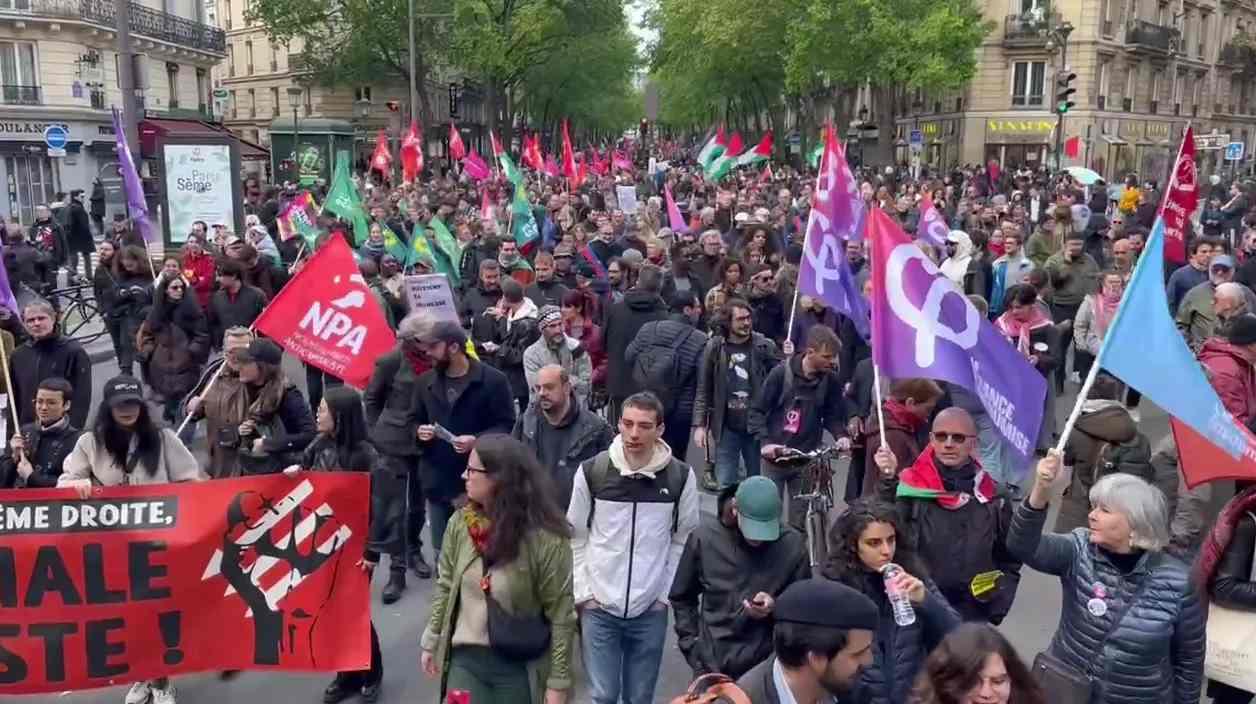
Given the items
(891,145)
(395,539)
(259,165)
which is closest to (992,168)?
(891,145)

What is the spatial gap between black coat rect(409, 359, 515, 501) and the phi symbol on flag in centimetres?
211

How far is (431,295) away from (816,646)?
6.72 meters

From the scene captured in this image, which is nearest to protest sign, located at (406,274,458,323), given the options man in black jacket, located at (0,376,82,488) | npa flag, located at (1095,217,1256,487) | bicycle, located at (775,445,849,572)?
man in black jacket, located at (0,376,82,488)

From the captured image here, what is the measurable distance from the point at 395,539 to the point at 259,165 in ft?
145

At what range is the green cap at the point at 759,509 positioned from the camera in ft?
12.3

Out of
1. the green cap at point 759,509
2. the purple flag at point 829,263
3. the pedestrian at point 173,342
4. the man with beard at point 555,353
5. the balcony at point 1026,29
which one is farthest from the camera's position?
the balcony at point 1026,29

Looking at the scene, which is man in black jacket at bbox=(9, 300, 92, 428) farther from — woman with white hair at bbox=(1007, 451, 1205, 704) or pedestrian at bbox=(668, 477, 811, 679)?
woman with white hair at bbox=(1007, 451, 1205, 704)

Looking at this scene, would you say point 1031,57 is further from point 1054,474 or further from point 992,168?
point 1054,474

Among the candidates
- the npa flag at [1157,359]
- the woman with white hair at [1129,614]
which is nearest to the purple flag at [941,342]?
the npa flag at [1157,359]

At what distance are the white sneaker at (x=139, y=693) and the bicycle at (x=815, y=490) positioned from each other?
2984 mm

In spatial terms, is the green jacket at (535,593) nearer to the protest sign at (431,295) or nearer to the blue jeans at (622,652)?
the blue jeans at (622,652)

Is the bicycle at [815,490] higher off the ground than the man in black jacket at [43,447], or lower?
lower

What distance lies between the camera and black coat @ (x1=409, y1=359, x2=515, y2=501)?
5980 millimetres

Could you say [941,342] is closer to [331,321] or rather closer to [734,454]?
[734,454]
